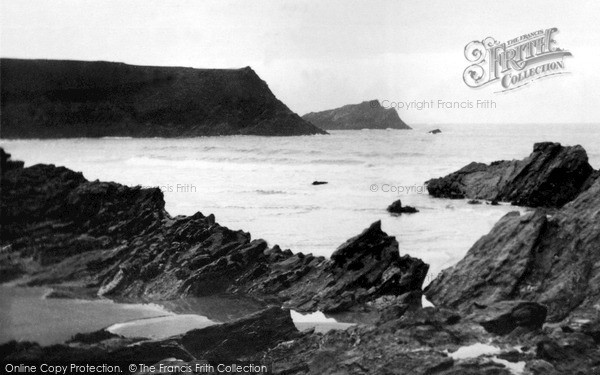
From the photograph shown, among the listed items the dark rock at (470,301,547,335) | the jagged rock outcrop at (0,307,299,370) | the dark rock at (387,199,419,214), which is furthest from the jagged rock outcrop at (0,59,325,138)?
the dark rock at (470,301,547,335)

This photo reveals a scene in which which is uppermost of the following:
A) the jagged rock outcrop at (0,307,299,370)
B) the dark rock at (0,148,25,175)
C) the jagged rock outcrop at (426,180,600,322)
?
the dark rock at (0,148,25,175)

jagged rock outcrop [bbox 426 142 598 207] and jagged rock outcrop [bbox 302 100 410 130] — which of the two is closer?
jagged rock outcrop [bbox 302 100 410 130]

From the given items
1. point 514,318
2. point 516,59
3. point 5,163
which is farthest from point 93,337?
point 516,59

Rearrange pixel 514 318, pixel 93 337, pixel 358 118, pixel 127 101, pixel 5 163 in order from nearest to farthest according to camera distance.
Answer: pixel 514 318 → pixel 93 337 → pixel 5 163 → pixel 127 101 → pixel 358 118

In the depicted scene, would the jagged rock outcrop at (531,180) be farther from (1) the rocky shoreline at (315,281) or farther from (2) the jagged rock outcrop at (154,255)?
(2) the jagged rock outcrop at (154,255)

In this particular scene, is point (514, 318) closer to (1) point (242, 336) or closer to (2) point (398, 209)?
(1) point (242, 336)

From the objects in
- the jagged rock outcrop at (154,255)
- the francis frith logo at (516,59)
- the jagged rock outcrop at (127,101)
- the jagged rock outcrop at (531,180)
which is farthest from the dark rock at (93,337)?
the francis frith logo at (516,59)

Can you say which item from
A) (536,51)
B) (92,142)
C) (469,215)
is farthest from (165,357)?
(536,51)

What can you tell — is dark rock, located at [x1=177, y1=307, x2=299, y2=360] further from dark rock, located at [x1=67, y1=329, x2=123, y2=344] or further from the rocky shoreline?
dark rock, located at [x1=67, y1=329, x2=123, y2=344]
